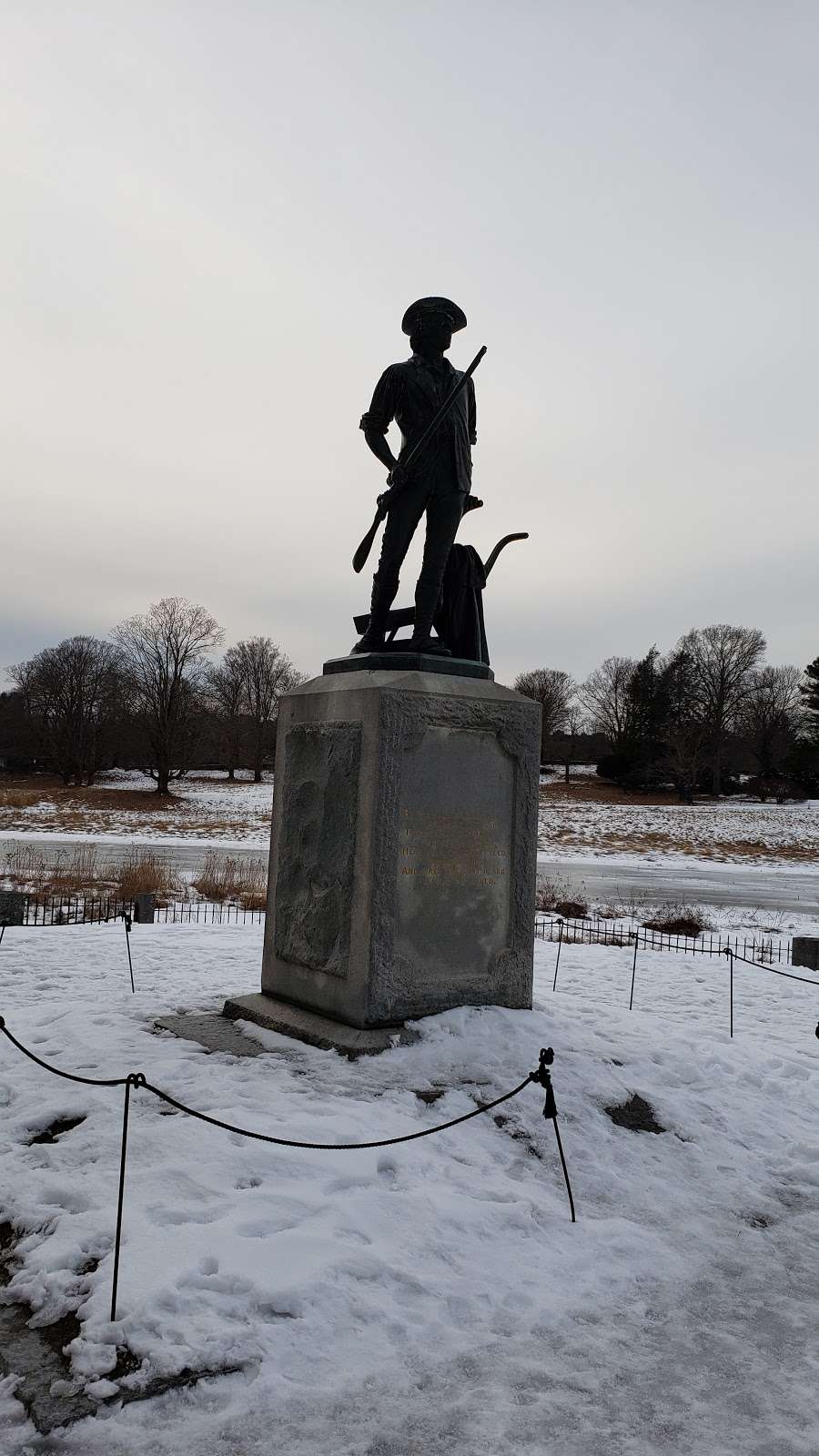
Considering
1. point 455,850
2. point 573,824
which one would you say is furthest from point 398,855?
point 573,824

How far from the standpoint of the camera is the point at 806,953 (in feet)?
40.5

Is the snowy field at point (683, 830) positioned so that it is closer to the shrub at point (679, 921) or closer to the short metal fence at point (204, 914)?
the shrub at point (679, 921)

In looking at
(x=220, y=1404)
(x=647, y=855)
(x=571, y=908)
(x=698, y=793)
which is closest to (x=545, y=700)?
(x=698, y=793)

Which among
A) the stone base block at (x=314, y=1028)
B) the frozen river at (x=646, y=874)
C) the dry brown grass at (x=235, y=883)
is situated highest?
the stone base block at (x=314, y=1028)

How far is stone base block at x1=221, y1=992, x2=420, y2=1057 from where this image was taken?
5.98 meters

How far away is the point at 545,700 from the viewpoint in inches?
2901

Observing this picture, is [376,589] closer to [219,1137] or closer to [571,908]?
[219,1137]

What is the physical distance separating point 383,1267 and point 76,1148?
1729mm

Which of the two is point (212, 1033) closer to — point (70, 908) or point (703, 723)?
point (70, 908)

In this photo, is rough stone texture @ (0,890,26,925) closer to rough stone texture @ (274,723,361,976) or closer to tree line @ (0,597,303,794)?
rough stone texture @ (274,723,361,976)

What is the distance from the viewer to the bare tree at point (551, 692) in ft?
240

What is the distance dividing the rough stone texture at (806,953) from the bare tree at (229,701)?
1881 inches

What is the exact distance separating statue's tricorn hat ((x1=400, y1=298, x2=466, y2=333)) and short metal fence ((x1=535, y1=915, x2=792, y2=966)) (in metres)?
8.36

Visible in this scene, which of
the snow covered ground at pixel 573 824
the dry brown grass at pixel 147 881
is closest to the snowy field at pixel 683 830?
the snow covered ground at pixel 573 824
